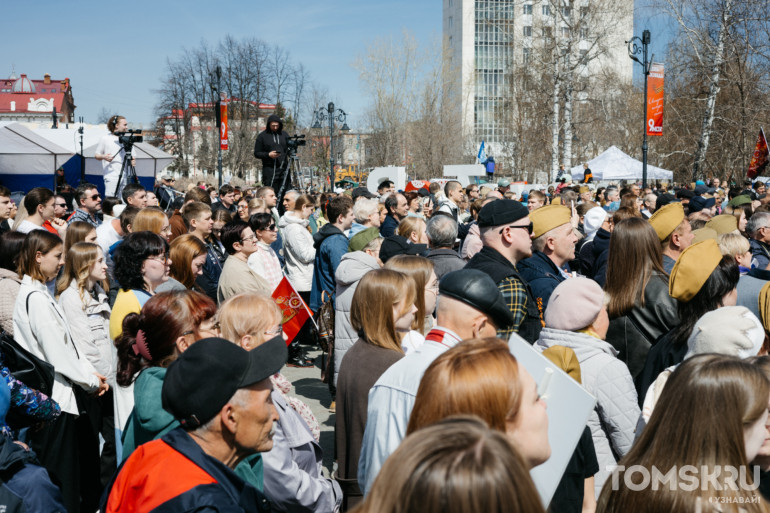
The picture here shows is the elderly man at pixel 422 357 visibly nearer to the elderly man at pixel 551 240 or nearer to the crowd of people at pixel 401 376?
the crowd of people at pixel 401 376

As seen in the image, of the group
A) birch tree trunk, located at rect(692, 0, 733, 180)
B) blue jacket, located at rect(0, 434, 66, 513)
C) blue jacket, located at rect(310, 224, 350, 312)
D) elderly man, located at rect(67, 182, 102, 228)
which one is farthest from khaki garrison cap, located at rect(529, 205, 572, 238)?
birch tree trunk, located at rect(692, 0, 733, 180)

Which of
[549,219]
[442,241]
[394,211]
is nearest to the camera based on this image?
[549,219]

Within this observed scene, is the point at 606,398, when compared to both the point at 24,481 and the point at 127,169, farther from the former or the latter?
the point at 127,169

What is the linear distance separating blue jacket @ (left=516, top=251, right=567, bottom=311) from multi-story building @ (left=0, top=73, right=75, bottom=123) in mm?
122541

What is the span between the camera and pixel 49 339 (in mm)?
A: 4387

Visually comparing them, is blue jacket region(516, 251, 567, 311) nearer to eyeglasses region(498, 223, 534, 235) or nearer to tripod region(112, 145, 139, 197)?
eyeglasses region(498, 223, 534, 235)

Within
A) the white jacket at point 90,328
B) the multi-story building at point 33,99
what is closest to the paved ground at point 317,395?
the white jacket at point 90,328

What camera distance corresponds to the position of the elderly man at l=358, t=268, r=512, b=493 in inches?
104

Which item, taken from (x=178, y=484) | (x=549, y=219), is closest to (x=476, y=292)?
(x=178, y=484)

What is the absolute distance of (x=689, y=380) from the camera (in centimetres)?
221

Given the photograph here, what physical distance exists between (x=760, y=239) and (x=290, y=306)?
4637mm

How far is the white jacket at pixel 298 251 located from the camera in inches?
342

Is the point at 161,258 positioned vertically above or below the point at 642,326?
above

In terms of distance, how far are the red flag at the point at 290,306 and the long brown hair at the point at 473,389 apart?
3893mm
